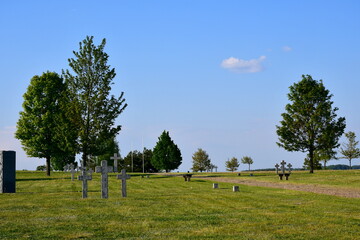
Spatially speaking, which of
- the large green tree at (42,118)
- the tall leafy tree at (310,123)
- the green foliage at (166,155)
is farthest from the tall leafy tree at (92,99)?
the green foliage at (166,155)

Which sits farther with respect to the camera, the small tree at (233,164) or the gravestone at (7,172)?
the small tree at (233,164)

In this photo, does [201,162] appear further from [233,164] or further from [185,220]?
[185,220]

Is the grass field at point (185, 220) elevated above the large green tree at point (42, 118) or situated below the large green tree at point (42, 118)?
below

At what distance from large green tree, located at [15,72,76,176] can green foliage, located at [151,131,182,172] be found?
38.0 meters

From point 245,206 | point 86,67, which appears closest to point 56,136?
point 86,67

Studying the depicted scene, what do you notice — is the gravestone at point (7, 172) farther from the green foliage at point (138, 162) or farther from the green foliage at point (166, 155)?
the green foliage at point (138, 162)

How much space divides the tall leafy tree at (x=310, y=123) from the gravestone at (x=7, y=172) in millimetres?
40357

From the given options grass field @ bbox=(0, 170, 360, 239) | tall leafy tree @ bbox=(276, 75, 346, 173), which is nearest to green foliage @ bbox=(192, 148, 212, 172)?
tall leafy tree @ bbox=(276, 75, 346, 173)

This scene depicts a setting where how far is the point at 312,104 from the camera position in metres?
63.6

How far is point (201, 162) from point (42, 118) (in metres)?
60.6

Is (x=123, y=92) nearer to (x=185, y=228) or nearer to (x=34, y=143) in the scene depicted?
(x=34, y=143)

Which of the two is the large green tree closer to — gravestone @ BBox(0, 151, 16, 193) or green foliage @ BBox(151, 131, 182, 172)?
gravestone @ BBox(0, 151, 16, 193)

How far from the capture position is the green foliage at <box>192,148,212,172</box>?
11550cm

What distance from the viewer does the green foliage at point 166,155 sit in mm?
99000
